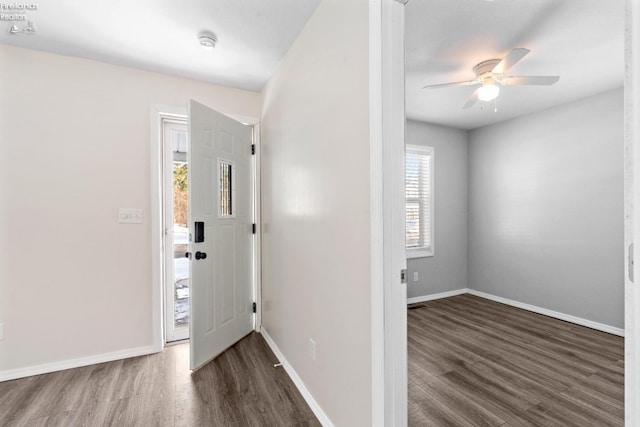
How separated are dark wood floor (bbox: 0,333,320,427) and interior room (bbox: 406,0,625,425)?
923mm

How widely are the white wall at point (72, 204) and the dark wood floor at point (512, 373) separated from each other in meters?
2.43

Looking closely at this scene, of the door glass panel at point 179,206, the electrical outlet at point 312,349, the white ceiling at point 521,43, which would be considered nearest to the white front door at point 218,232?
the door glass panel at point 179,206

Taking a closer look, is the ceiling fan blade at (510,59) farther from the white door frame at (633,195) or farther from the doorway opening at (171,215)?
the doorway opening at (171,215)

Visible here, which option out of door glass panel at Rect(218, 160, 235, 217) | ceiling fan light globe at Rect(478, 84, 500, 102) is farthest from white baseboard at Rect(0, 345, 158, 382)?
ceiling fan light globe at Rect(478, 84, 500, 102)

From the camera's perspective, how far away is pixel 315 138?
184 centimetres

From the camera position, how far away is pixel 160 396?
6.39 ft

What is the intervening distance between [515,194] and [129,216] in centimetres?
453

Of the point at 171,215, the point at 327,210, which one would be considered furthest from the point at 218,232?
the point at 327,210

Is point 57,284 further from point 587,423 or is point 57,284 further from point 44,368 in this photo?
point 587,423

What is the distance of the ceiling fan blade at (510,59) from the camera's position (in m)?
2.02

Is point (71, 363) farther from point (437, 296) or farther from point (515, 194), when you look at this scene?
point (515, 194)

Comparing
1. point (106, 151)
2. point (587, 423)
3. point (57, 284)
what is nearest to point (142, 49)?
point (106, 151)

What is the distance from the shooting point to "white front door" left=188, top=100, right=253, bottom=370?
2277 mm

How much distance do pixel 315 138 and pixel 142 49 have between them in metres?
1.62
